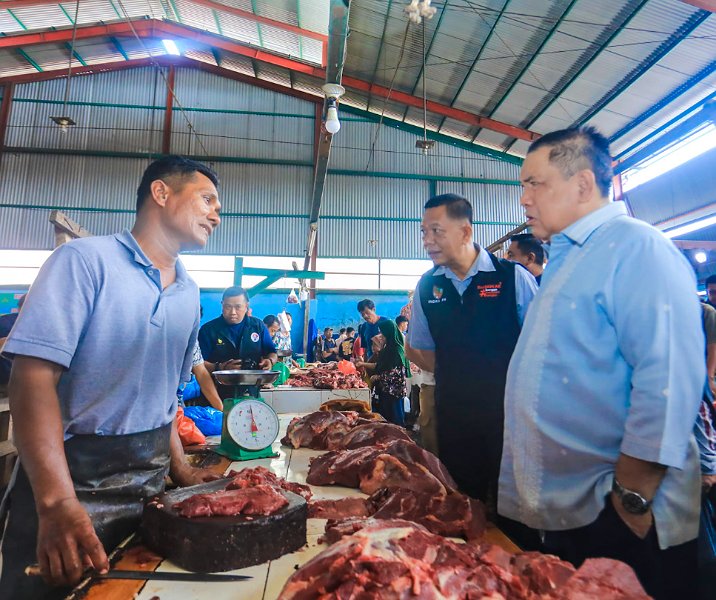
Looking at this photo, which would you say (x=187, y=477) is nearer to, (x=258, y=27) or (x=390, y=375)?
(x=390, y=375)

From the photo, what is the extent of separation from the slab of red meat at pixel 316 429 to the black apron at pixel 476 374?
68cm

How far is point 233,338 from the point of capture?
525 centimetres

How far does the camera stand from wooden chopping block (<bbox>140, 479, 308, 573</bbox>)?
1358 millimetres

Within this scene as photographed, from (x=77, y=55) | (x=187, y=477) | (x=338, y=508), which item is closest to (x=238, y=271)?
(x=187, y=477)

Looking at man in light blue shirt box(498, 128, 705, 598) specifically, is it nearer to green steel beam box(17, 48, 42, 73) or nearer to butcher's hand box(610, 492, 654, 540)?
butcher's hand box(610, 492, 654, 540)

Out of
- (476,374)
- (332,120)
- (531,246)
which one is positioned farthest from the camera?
(332,120)

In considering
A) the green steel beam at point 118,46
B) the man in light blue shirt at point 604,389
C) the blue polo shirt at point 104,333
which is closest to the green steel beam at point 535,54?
the man in light blue shirt at point 604,389

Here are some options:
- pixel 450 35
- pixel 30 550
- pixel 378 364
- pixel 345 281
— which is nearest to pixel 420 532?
pixel 30 550

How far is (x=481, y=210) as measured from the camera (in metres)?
17.0

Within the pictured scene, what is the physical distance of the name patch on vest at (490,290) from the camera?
8.73ft

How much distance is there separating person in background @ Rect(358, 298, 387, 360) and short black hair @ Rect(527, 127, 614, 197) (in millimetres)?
6138

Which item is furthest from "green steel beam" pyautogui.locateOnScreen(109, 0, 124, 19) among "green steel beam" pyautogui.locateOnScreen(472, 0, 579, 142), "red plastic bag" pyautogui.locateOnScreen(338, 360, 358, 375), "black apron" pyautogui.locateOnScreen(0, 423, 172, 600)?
"black apron" pyautogui.locateOnScreen(0, 423, 172, 600)

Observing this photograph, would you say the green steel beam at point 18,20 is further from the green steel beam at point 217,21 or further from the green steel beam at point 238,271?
the green steel beam at point 238,271

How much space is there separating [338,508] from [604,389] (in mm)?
1127
